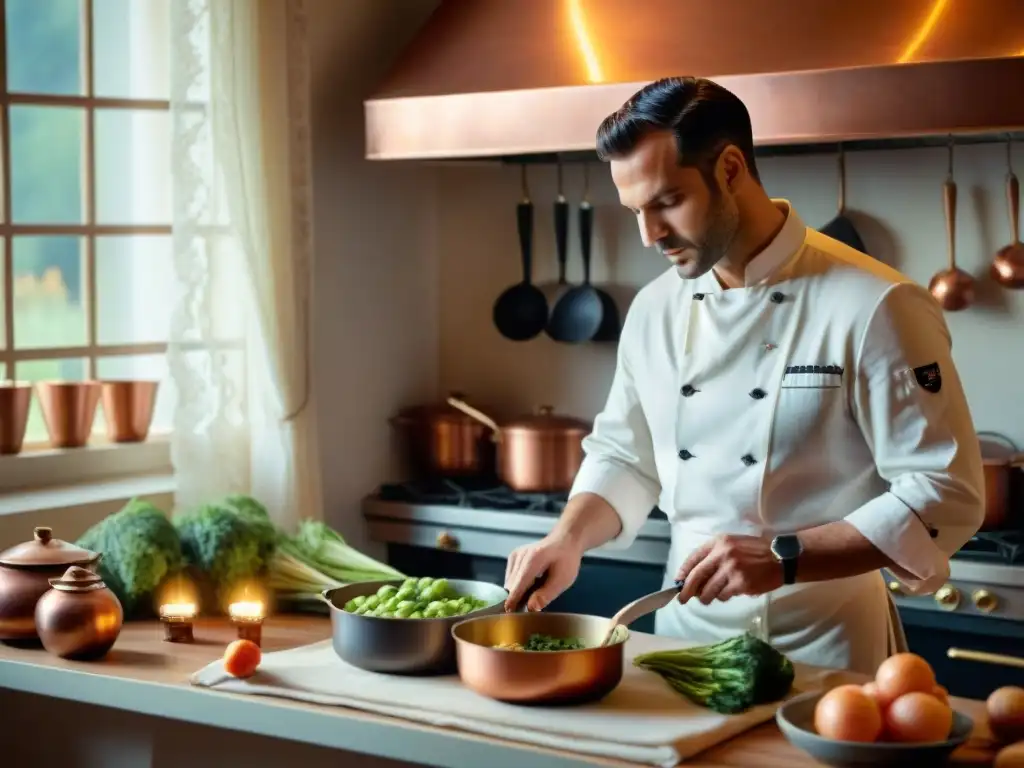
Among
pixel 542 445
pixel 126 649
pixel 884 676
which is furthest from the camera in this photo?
pixel 542 445

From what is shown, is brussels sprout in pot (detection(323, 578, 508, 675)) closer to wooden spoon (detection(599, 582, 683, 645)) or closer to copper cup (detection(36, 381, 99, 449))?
wooden spoon (detection(599, 582, 683, 645))

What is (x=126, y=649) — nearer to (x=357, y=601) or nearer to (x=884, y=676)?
(x=357, y=601)

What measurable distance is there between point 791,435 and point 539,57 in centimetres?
137

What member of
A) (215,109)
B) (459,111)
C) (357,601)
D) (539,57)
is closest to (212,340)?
(215,109)

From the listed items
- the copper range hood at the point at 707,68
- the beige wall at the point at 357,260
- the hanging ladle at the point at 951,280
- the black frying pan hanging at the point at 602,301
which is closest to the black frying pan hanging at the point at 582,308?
the black frying pan hanging at the point at 602,301

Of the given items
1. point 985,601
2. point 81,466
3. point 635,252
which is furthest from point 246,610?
point 635,252

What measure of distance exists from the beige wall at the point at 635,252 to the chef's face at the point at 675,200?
4.63ft

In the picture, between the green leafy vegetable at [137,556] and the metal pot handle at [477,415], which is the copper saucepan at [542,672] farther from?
the metal pot handle at [477,415]

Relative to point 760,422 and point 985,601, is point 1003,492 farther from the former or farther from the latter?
point 760,422

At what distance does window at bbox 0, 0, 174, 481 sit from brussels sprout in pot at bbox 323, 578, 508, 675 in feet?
4.18

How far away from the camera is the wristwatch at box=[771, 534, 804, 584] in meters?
2.16

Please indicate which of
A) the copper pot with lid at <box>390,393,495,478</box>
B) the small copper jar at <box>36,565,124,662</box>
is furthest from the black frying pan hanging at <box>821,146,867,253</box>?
the small copper jar at <box>36,565,124,662</box>

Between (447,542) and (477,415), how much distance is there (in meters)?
0.34

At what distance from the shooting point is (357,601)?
7.63 feet
